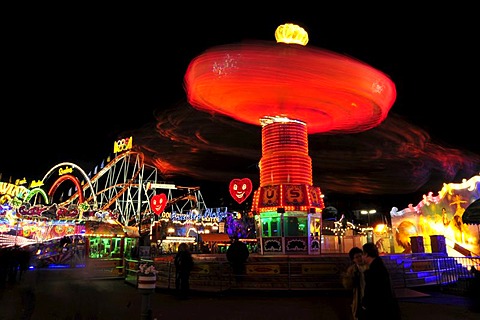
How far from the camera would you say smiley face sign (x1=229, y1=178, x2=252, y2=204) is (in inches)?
1016

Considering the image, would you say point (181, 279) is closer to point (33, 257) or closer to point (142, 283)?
point (142, 283)

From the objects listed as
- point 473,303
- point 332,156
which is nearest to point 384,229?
point 332,156

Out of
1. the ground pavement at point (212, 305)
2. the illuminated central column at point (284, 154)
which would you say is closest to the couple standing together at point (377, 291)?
the ground pavement at point (212, 305)

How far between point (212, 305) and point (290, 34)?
13.9 m

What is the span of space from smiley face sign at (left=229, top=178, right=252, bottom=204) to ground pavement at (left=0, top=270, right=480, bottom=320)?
1321 centimetres

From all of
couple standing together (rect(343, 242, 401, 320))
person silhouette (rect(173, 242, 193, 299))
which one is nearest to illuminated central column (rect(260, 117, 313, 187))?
person silhouette (rect(173, 242, 193, 299))

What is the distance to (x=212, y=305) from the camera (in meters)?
10.1

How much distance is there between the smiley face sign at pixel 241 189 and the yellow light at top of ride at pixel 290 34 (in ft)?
33.0

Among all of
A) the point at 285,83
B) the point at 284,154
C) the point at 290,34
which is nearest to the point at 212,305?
the point at 285,83

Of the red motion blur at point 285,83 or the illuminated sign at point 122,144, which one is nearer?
the red motion blur at point 285,83

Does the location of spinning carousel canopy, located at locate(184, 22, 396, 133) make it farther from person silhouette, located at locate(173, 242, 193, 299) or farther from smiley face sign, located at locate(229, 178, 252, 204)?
smiley face sign, located at locate(229, 178, 252, 204)

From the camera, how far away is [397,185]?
4197 cm

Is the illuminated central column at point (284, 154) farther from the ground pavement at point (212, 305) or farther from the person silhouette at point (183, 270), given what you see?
the person silhouette at point (183, 270)

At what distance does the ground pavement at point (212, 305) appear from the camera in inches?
342
